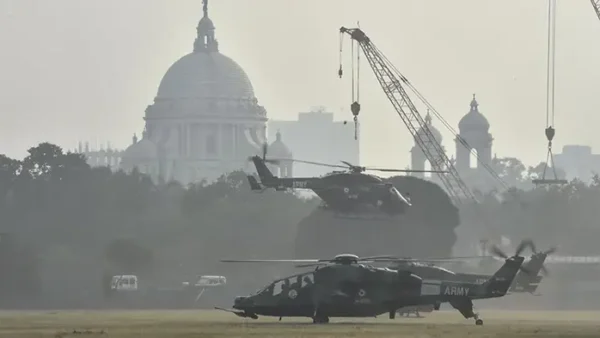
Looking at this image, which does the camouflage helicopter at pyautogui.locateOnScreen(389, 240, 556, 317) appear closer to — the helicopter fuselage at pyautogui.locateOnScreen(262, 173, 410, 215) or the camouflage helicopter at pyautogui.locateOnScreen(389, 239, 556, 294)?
the camouflage helicopter at pyautogui.locateOnScreen(389, 239, 556, 294)

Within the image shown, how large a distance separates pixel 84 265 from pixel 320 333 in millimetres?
66088

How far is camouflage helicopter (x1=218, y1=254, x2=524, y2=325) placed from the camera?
93.9 m

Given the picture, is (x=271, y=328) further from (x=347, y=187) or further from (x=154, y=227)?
(x=154, y=227)

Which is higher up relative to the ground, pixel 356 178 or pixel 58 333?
pixel 356 178

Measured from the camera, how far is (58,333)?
8044cm

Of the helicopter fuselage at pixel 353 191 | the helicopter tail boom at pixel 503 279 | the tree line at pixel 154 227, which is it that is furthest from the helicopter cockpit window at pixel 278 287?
the helicopter fuselage at pixel 353 191

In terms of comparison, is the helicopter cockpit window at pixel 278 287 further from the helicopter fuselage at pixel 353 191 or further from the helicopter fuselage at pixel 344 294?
the helicopter fuselage at pixel 353 191

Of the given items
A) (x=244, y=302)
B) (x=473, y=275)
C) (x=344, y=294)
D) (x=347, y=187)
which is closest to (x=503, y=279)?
(x=473, y=275)

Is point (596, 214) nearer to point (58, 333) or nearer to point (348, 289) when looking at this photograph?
point (348, 289)

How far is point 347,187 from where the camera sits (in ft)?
490

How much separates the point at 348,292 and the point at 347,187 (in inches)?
2184

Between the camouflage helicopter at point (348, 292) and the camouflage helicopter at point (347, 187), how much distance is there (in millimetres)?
45485

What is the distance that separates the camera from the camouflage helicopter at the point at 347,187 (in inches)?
5645

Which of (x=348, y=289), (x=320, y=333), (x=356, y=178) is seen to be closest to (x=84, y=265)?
(x=356, y=178)
